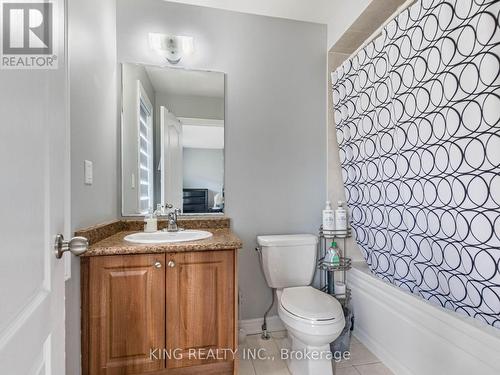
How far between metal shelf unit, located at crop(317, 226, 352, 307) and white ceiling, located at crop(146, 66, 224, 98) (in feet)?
4.38

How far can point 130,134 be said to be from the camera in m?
1.94

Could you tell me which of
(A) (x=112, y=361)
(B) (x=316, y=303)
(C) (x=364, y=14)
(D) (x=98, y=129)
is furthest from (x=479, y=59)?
(A) (x=112, y=361)

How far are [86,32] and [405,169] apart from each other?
1805 mm

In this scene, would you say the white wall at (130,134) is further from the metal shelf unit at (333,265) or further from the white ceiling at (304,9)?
the metal shelf unit at (333,265)

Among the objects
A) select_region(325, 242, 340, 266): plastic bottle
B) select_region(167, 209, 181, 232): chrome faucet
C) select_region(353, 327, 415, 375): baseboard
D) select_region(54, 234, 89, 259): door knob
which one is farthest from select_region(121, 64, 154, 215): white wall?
select_region(353, 327, 415, 375): baseboard

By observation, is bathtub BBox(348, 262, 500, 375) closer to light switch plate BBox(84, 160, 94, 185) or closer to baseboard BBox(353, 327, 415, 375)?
baseboard BBox(353, 327, 415, 375)

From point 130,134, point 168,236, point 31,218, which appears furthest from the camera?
point 130,134

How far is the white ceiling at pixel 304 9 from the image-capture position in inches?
77.2

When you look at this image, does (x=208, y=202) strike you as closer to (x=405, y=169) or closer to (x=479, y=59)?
(x=405, y=169)

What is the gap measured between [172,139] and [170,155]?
4.6 inches

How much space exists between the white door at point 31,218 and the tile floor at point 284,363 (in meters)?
1.27

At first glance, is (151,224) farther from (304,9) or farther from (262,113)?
(304,9)

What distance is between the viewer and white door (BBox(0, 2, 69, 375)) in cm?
46

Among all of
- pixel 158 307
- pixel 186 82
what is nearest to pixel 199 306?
pixel 158 307
